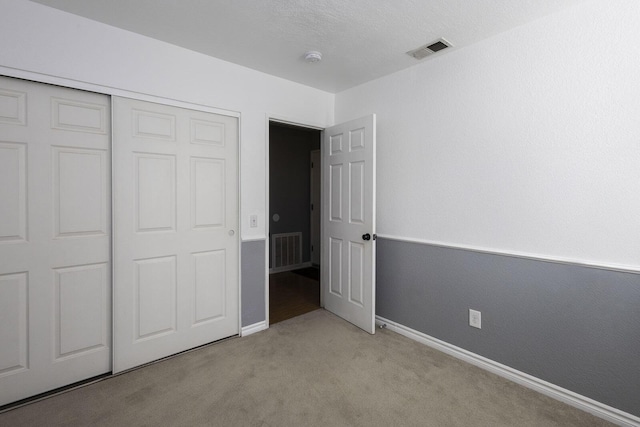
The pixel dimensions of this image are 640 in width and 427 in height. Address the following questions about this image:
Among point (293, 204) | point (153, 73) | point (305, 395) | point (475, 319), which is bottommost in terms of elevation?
point (305, 395)

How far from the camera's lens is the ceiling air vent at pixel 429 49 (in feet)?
7.30

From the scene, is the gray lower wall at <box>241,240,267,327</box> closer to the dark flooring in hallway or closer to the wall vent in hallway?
the dark flooring in hallway

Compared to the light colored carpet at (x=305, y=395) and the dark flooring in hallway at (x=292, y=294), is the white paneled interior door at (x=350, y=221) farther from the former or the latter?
the light colored carpet at (x=305, y=395)

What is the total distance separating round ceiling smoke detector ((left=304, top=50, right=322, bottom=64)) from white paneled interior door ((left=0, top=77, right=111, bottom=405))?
5.09ft

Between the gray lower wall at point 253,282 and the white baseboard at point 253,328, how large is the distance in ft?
0.09

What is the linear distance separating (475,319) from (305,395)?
1.41 m

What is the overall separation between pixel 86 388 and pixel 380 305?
2425mm

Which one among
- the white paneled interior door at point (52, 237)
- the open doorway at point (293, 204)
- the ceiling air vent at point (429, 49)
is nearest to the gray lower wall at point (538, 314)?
the ceiling air vent at point (429, 49)

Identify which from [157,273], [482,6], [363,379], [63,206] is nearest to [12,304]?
[63,206]

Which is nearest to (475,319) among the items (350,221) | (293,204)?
(350,221)

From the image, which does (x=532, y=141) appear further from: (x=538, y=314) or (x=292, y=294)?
(x=292, y=294)

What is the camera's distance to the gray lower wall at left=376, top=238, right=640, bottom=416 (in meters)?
1.68

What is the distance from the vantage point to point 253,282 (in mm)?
2803

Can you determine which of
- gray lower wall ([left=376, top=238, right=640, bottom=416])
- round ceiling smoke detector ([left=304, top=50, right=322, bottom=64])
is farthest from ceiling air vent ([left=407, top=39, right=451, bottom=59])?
gray lower wall ([left=376, top=238, right=640, bottom=416])
